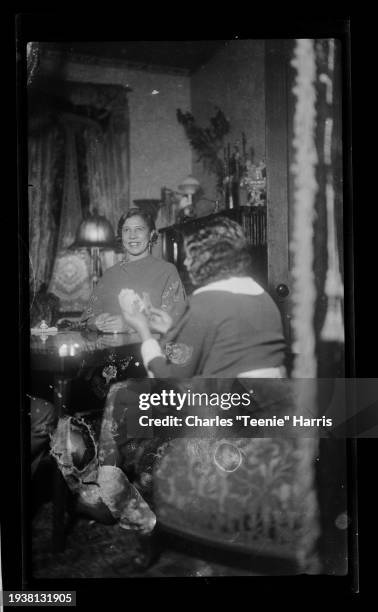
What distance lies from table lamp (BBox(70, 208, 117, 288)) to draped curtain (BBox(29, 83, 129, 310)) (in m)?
0.02

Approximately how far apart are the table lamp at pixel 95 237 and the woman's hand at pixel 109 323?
Answer: 100mm

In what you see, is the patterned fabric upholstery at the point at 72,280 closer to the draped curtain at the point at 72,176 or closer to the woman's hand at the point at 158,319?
the draped curtain at the point at 72,176

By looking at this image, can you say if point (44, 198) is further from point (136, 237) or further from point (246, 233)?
point (246, 233)

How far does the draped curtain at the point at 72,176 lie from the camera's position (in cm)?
159

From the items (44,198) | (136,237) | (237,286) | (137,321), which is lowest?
(137,321)

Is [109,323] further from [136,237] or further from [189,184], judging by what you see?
[189,184]

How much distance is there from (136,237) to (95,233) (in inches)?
4.8

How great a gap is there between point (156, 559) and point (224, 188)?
1154mm

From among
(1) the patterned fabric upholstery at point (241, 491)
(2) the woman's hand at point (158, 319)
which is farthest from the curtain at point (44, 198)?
(1) the patterned fabric upholstery at point (241, 491)

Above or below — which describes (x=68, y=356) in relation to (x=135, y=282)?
below

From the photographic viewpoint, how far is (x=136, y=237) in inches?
62.8

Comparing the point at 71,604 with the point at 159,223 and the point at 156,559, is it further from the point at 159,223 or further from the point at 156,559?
the point at 159,223

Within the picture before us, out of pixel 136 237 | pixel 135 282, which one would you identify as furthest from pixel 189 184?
pixel 135 282

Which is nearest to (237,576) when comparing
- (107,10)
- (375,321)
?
(375,321)
